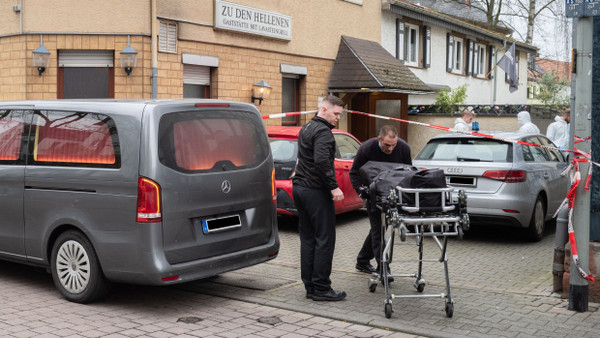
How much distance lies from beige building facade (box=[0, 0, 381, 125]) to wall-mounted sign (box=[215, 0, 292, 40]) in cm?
2

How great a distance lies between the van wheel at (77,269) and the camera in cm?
640

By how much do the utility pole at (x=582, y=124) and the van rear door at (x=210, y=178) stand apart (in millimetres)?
2840

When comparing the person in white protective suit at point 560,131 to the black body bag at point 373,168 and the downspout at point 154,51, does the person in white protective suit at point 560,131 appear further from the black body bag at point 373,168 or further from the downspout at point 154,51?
the black body bag at point 373,168

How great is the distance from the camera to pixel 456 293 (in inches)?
278

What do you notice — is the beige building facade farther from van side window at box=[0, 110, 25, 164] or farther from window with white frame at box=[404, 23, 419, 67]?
window with white frame at box=[404, 23, 419, 67]

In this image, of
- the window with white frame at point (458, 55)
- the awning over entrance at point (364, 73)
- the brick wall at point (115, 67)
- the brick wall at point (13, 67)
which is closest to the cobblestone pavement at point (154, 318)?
the brick wall at point (115, 67)

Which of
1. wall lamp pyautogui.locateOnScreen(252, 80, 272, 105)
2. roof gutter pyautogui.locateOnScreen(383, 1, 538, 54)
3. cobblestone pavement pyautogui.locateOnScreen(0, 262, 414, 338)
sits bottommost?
cobblestone pavement pyautogui.locateOnScreen(0, 262, 414, 338)

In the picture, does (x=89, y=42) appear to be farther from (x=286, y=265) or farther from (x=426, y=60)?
(x=426, y=60)

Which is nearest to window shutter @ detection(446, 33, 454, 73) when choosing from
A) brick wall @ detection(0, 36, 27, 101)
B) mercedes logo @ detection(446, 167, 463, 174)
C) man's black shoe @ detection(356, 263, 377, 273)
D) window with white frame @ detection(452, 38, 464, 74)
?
window with white frame @ detection(452, 38, 464, 74)

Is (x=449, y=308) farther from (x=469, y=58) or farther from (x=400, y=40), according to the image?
(x=469, y=58)

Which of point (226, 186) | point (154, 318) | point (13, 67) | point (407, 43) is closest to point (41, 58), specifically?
point (13, 67)

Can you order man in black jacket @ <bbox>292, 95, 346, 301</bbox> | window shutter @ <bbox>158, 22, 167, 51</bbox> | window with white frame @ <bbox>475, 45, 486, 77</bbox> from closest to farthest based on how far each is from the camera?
man in black jacket @ <bbox>292, 95, 346, 301</bbox> → window shutter @ <bbox>158, 22, 167, 51</bbox> → window with white frame @ <bbox>475, 45, 486, 77</bbox>

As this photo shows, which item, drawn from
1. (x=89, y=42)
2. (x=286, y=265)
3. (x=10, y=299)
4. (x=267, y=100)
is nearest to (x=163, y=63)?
(x=89, y=42)

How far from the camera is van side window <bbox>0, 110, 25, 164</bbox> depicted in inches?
280
